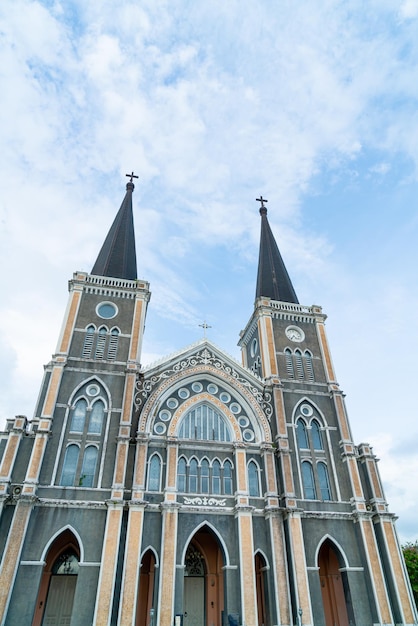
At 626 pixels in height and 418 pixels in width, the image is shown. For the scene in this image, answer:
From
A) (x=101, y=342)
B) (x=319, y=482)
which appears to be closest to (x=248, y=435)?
(x=319, y=482)

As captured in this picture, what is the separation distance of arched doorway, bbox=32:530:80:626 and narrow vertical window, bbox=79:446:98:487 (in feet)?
7.86

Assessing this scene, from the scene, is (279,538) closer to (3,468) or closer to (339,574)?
(339,574)

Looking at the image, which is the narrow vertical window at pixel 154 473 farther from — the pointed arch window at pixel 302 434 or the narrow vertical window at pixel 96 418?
the pointed arch window at pixel 302 434

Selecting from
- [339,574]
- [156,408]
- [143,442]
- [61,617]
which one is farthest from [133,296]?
[339,574]

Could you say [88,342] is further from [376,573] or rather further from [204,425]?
[376,573]

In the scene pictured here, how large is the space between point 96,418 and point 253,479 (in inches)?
386

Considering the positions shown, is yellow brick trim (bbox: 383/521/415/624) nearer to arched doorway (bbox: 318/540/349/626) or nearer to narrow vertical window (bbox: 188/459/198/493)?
arched doorway (bbox: 318/540/349/626)

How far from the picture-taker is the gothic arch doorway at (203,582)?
24.0 m

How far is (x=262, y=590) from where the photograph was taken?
23.8m

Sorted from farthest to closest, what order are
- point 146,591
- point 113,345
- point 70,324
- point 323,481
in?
point 113,345
point 70,324
point 323,481
point 146,591

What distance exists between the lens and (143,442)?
2436 centimetres

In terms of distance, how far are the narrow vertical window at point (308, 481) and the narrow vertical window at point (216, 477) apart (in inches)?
Result: 201

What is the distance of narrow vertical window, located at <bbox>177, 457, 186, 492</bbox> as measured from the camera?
79.8 feet

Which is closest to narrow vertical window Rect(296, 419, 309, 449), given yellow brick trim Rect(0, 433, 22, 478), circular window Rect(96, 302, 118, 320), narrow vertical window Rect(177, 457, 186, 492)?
narrow vertical window Rect(177, 457, 186, 492)
